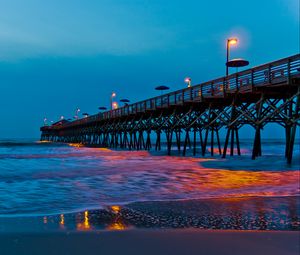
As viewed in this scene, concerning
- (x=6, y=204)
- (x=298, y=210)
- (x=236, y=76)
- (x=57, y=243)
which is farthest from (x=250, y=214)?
(x=236, y=76)

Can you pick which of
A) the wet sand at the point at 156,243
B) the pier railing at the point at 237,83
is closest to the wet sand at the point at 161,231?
the wet sand at the point at 156,243

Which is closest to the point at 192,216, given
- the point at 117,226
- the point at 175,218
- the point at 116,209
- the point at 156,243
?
the point at 175,218

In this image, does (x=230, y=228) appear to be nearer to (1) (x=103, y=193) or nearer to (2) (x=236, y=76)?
(1) (x=103, y=193)

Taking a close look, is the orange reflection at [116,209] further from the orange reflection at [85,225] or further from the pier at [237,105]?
the pier at [237,105]

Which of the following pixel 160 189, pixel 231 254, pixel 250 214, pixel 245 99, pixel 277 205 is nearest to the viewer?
pixel 231 254

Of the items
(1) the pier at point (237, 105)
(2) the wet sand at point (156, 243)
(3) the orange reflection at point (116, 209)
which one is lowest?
(3) the orange reflection at point (116, 209)

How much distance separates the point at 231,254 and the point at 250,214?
2343 mm

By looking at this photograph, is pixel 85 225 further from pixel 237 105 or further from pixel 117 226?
pixel 237 105

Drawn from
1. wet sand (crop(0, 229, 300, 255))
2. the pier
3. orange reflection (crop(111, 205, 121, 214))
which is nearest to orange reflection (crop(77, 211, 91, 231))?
wet sand (crop(0, 229, 300, 255))

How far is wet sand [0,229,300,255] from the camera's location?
4.04 metres

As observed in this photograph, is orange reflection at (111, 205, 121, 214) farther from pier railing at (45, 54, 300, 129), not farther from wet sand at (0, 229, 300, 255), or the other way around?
pier railing at (45, 54, 300, 129)

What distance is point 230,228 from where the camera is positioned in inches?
202

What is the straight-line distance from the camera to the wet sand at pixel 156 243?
4.04 m

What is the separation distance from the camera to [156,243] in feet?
14.3
